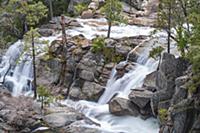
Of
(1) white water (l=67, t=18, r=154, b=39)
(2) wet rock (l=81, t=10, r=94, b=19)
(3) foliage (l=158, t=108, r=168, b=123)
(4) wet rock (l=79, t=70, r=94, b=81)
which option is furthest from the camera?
(2) wet rock (l=81, t=10, r=94, b=19)

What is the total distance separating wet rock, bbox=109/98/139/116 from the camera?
81.7 feet

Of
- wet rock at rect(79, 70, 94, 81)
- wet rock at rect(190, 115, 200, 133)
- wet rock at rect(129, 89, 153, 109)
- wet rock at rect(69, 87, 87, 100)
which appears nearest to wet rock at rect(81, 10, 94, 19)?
wet rock at rect(79, 70, 94, 81)

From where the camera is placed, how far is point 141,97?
968 inches

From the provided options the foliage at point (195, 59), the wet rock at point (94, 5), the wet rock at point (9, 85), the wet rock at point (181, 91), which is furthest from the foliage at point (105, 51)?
the wet rock at point (94, 5)

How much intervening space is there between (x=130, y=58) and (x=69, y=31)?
9611 millimetres

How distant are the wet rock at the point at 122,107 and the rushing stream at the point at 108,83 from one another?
0.93 feet

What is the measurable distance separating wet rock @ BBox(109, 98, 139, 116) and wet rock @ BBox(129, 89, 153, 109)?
38 cm

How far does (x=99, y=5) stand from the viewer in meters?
43.2

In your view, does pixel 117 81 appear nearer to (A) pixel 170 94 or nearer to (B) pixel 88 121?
(B) pixel 88 121

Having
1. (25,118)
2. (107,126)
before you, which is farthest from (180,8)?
(25,118)

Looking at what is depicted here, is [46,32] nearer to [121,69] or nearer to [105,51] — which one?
[105,51]

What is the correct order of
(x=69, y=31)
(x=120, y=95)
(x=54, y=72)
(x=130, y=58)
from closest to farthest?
A: (x=120, y=95), (x=130, y=58), (x=54, y=72), (x=69, y=31)

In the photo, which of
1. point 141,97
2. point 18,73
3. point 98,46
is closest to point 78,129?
point 141,97

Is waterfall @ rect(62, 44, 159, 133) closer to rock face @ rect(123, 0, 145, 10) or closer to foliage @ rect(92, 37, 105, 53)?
foliage @ rect(92, 37, 105, 53)
